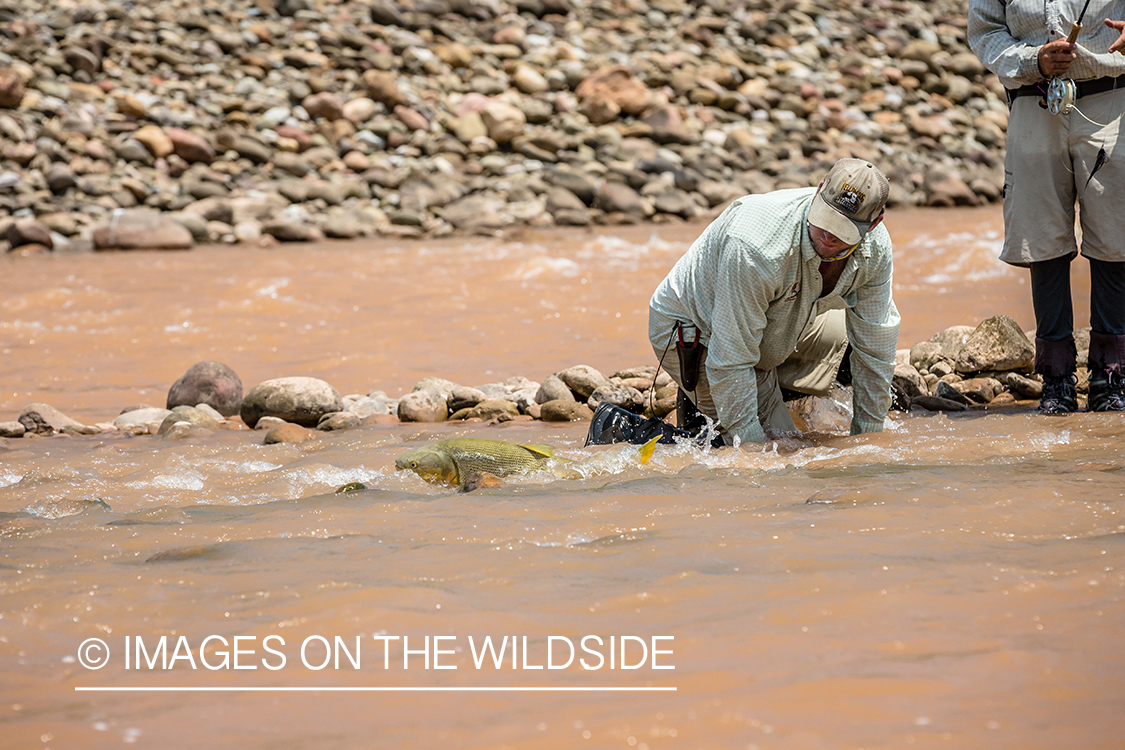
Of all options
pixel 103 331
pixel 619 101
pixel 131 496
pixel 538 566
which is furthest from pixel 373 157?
pixel 538 566

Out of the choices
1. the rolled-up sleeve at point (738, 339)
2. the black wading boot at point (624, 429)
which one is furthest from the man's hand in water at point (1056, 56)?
the black wading boot at point (624, 429)

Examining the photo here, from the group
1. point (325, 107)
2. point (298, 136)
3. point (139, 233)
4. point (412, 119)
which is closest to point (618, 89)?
point (412, 119)

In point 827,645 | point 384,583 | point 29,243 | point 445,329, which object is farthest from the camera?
point 29,243

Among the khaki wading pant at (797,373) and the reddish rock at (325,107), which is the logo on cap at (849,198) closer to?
the khaki wading pant at (797,373)

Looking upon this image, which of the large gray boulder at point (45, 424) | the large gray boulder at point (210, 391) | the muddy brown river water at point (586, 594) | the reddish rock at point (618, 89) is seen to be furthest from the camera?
the reddish rock at point (618, 89)

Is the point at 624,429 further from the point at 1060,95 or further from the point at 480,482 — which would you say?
the point at 1060,95

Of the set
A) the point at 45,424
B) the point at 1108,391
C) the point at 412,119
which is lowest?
the point at 45,424

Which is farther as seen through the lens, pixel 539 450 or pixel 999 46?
pixel 999 46

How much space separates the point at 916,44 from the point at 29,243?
46.9 ft

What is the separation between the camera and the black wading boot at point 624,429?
12.6ft

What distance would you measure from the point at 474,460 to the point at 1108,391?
7.96ft

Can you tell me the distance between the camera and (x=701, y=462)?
343 cm

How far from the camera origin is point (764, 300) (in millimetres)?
3387

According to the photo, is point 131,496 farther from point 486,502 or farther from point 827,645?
point 827,645
